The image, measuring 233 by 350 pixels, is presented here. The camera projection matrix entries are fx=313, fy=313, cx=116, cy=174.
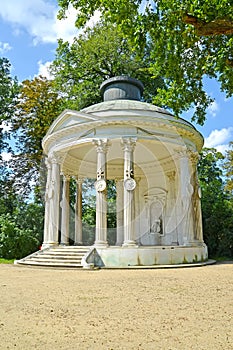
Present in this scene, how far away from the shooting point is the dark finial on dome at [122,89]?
17.2 meters

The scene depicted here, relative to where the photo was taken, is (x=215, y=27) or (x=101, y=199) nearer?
(x=215, y=27)

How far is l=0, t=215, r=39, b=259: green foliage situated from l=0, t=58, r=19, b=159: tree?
9898mm

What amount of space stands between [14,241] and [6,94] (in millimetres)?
12872

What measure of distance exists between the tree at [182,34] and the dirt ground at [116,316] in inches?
187

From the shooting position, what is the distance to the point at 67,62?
82.9ft

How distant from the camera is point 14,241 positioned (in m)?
16.7

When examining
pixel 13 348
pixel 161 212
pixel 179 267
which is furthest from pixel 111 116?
pixel 13 348

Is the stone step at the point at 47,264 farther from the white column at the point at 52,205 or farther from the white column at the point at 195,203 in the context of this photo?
the white column at the point at 195,203

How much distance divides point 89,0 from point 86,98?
16.5 m

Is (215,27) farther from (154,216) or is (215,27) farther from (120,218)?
(120,218)

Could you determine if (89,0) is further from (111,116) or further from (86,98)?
(86,98)

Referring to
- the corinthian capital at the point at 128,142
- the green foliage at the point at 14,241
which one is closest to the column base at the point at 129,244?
the corinthian capital at the point at 128,142

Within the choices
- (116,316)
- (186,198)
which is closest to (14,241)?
(186,198)

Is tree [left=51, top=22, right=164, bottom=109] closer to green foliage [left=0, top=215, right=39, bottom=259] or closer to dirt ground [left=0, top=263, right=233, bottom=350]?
green foliage [left=0, top=215, right=39, bottom=259]
